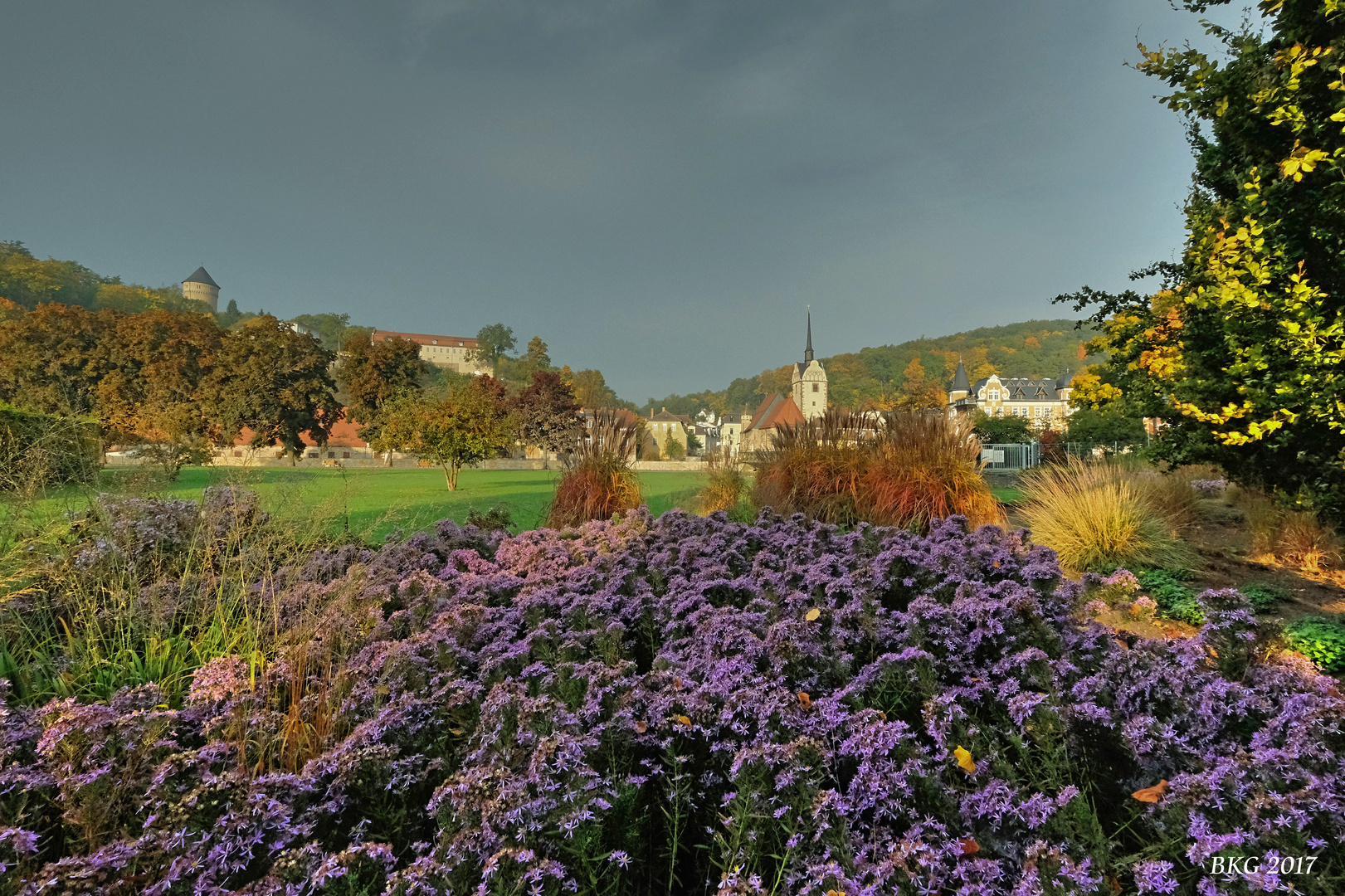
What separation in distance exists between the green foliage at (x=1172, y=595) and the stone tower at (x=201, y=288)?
11011 cm

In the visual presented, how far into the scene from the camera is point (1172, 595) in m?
3.74

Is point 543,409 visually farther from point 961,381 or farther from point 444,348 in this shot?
point 444,348

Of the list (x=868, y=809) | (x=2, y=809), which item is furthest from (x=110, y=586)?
(x=868, y=809)

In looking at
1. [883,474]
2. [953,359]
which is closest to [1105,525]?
[883,474]

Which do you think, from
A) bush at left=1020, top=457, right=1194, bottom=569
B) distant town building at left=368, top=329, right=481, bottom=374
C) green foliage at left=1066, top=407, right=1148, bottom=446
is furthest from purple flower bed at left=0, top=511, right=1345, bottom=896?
distant town building at left=368, top=329, right=481, bottom=374

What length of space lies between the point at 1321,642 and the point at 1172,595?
103 centimetres

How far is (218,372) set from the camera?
29344 millimetres

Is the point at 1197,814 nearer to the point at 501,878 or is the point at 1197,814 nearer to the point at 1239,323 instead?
the point at 501,878

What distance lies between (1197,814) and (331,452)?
5525 centimetres

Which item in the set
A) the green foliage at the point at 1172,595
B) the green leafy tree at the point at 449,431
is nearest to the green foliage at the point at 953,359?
the green leafy tree at the point at 449,431

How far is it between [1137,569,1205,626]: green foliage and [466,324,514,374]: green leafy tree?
7160cm

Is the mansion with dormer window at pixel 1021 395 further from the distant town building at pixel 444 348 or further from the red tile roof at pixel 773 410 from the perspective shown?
the distant town building at pixel 444 348

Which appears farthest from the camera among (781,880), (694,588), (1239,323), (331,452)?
(331,452)

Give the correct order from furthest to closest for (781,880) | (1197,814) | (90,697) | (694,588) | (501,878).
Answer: (694,588)
(90,697)
(781,880)
(1197,814)
(501,878)
